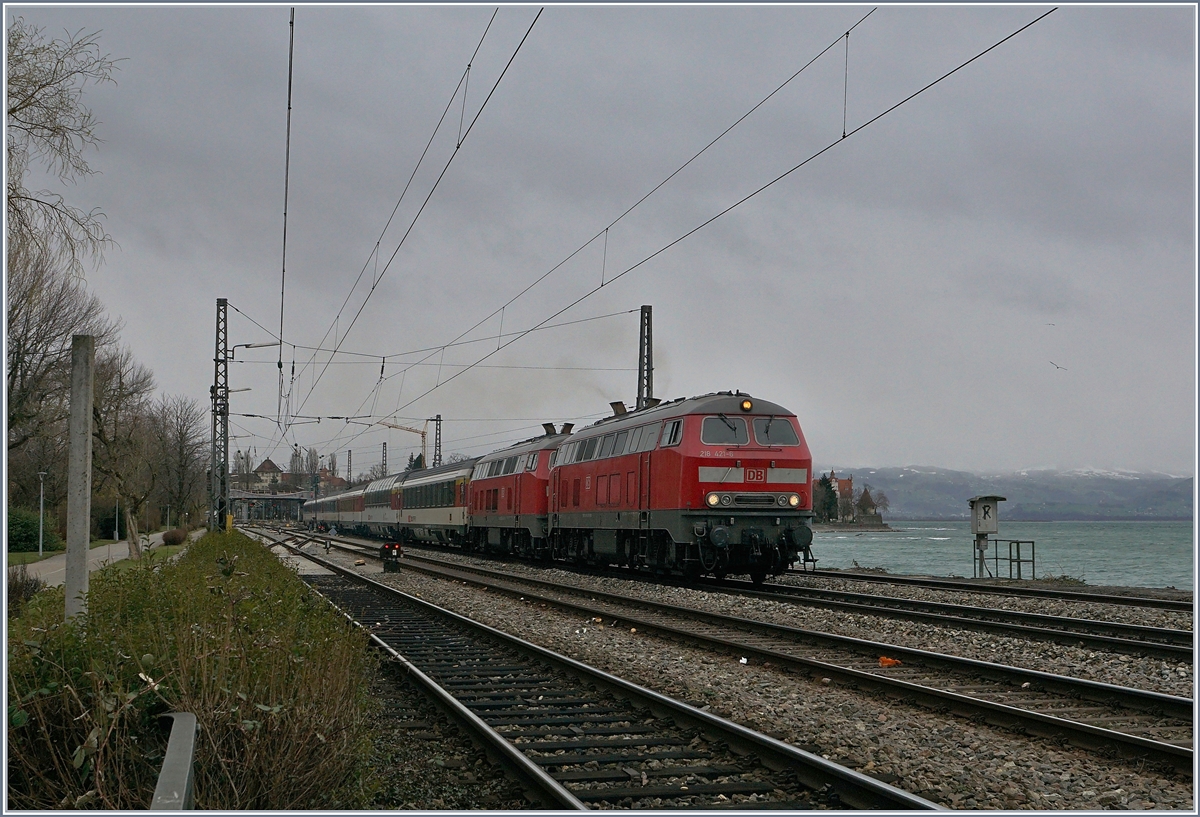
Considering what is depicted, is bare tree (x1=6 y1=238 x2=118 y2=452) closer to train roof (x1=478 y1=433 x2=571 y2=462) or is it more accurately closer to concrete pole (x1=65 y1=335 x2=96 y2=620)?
train roof (x1=478 y1=433 x2=571 y2=462)

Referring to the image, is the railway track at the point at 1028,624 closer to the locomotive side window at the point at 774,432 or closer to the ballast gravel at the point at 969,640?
the ballast gravel at the point at 969,640

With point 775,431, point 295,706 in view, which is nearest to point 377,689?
point 295,706

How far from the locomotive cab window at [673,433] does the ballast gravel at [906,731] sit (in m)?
6.92

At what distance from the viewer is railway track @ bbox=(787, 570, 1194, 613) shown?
17.5 m

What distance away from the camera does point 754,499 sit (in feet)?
67.3

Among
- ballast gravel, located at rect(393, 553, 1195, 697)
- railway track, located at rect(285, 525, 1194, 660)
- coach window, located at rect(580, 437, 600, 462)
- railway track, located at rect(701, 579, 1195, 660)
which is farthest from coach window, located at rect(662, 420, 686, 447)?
coach window, located at rect(580, 437, 600, 462)

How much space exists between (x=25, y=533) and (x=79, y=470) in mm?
39895

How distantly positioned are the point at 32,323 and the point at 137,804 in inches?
1276

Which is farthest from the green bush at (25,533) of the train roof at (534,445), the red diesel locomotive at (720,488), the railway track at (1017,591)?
the railway track at (1017,591)

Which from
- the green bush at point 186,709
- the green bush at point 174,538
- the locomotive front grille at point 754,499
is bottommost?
the green bush at point 174,538

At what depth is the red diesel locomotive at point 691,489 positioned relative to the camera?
66.5 feet

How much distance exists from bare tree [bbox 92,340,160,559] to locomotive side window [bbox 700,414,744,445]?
44.3 feet

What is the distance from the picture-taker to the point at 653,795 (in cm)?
643

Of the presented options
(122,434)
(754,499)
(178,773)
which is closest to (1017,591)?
(754,499)
